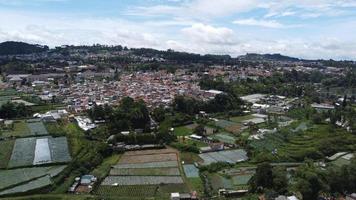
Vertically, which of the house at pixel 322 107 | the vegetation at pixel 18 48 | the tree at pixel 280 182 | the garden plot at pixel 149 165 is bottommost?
the garden plot at pixel 149 165

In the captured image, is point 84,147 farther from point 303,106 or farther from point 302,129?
point 303,106

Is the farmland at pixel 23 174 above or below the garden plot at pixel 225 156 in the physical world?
above

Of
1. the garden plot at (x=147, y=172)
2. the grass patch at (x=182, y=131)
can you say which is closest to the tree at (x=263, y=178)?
the garden plot at (x=147, y=172)

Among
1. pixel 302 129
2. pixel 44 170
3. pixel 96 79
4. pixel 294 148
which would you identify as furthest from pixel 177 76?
pixel 44 170

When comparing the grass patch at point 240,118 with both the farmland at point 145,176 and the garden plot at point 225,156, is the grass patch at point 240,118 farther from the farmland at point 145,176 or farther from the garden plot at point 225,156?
the farmland at point 145,176

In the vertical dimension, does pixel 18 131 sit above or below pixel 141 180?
above

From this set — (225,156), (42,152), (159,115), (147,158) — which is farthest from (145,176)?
(159,115)

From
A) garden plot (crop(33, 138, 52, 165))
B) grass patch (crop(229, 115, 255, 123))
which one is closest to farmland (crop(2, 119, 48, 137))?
garden plot (crop(33, 138, 52, 165))

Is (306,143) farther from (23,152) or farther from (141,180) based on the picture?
(23,152)
